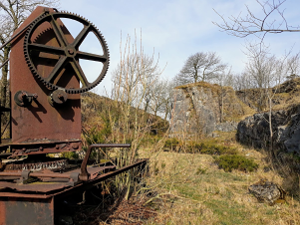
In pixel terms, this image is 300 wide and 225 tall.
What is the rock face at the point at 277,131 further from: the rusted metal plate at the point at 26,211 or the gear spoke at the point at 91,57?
the rusted metal plate at the point at 26,211

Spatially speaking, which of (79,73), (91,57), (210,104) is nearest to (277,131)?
(91,57)

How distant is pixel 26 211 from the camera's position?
2.39 meters

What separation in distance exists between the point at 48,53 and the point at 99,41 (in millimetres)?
780

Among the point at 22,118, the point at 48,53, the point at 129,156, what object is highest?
the point at 48,53

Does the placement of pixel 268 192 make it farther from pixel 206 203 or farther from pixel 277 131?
pixel 277 131

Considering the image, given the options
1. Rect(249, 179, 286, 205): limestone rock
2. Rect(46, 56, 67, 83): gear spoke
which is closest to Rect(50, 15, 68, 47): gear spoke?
Rect(46, 56, 67, 83): gear spoke

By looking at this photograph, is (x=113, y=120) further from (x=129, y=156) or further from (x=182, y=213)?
(x=182, y=213)

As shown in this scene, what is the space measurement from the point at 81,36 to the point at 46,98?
105cm

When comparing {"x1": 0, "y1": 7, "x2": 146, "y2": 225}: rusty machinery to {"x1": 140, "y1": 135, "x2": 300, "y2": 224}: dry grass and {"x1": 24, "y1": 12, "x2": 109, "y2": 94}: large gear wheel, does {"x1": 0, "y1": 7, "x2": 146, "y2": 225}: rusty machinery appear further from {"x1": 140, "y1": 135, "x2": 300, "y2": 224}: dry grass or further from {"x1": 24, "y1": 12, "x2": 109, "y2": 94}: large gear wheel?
{"x1": 140, "y1": 135, "x2": 300, "y2": 224}: dry grass

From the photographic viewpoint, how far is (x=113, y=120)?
16.8 ft

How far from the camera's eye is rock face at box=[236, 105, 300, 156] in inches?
308

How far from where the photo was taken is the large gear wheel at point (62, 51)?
3186mm

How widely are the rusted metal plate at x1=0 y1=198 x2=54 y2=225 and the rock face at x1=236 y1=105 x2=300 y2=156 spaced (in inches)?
288

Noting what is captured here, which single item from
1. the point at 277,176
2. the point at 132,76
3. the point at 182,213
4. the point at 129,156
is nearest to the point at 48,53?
the point at 132,76
